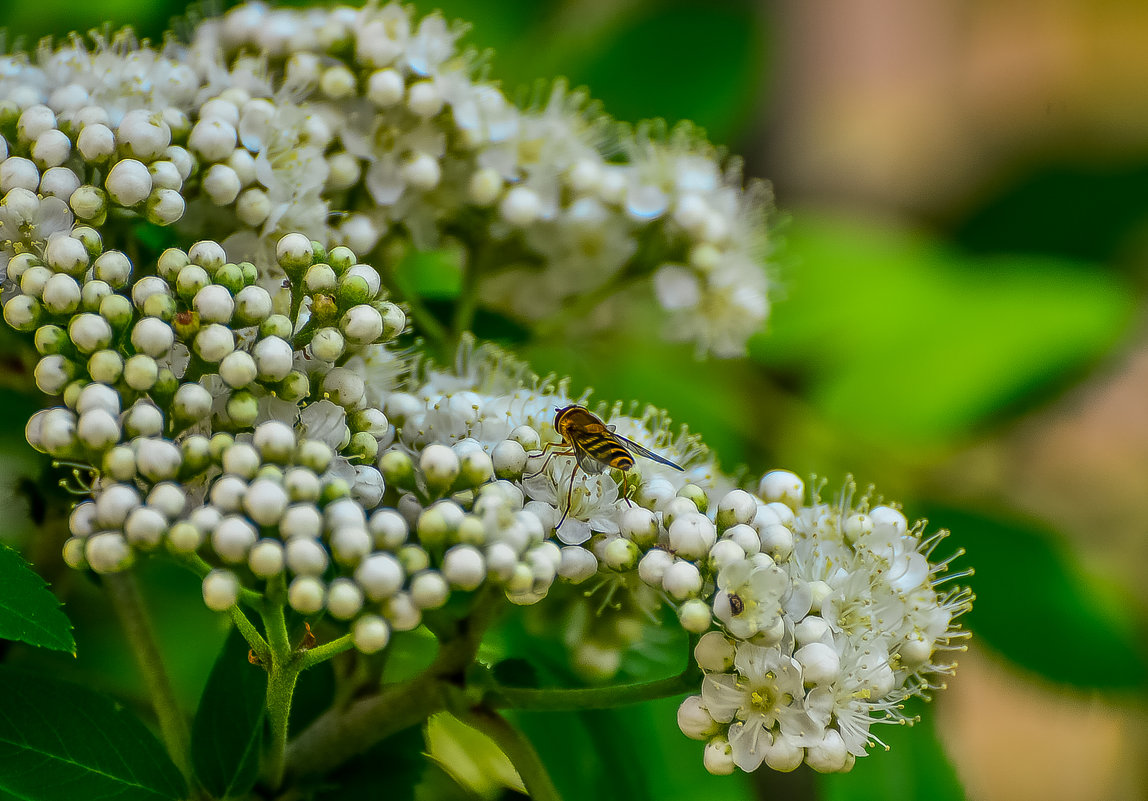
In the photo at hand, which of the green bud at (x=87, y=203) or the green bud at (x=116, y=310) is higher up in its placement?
the green bud at (x=87, y=203)

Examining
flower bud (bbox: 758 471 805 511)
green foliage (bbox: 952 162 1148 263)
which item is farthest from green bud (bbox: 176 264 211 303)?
green foliage (bbox: 952 162 1148 263)

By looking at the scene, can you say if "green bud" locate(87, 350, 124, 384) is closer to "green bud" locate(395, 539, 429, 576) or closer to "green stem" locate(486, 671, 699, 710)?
"green bud" locate(395, 539, 429, 576)

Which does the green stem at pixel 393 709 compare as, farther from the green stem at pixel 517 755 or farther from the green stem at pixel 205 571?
the green stem at pixel 205 571

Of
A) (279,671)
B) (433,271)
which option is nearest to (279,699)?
(279,671)

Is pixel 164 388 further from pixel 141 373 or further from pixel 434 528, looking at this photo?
pixel 434 528

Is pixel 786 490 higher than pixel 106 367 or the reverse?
higher

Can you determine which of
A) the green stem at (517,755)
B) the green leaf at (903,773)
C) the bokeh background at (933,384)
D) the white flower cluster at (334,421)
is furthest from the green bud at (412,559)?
the green leaf at (903,773)

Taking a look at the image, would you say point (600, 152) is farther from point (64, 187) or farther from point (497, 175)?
point (64, 187)
